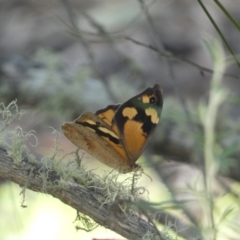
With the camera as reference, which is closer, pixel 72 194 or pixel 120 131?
pixel 72 194

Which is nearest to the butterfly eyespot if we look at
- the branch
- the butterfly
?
the butterfly

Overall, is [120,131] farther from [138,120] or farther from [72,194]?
[72,194]

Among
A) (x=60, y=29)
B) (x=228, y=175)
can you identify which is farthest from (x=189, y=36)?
(x=228, y=175)

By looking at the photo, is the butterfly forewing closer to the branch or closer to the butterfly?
the butterfly

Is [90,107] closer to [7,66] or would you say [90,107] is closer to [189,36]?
[7,66]

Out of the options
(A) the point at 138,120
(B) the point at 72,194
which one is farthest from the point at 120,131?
(B) the point at 72,194

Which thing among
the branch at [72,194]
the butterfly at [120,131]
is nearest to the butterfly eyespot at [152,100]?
the butterfly at [120,131]
